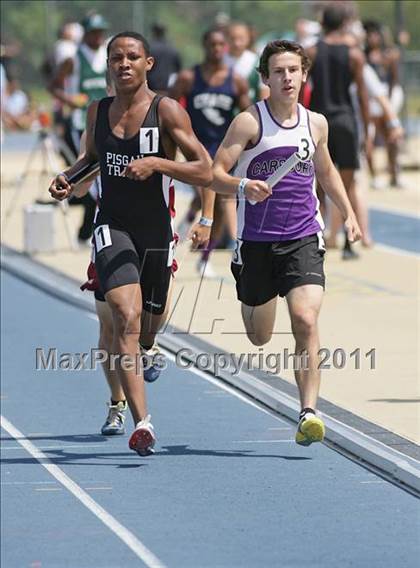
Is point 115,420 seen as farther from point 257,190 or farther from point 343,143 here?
point 343,143

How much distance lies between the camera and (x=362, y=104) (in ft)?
54.5

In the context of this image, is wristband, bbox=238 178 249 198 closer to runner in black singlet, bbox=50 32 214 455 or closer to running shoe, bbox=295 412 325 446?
runner in black singlet, bbox=50 32 214 455

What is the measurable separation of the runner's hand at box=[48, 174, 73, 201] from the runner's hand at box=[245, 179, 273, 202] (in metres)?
0.88

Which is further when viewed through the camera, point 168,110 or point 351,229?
point 351,229

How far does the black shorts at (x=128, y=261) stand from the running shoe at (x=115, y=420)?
2.29ft

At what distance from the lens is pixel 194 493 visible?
8000 mm

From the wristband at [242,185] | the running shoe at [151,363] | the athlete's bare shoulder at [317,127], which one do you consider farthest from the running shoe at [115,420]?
the athlete's bare shoulder at [317,127]

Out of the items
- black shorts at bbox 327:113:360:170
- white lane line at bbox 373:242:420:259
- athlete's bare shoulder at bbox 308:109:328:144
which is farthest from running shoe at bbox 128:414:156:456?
white lane line at bbox 373:242:420:259

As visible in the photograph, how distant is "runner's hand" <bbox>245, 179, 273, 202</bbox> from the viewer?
868cm

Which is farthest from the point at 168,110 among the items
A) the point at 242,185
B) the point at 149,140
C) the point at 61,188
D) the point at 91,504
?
the point at 91,504

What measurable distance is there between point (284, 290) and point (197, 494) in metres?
1.47

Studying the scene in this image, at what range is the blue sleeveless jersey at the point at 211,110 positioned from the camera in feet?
51.0

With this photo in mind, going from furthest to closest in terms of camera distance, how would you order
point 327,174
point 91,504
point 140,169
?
point 327,174 < point 140,169 < point 91,504

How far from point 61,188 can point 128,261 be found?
0.49 metres
